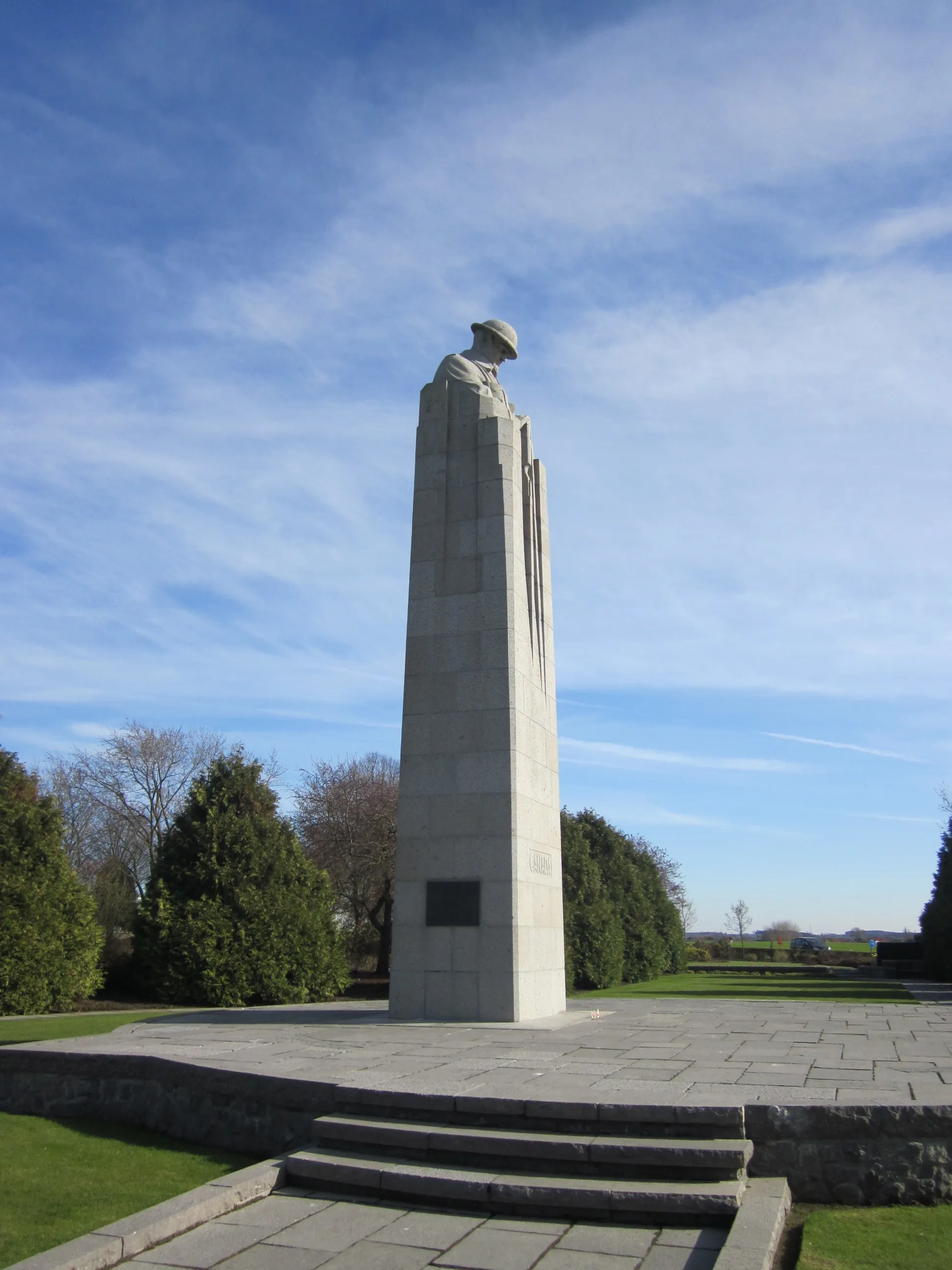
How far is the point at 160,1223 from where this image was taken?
17.8 feet

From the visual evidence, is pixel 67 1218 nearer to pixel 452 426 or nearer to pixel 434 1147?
pixel 434 1147

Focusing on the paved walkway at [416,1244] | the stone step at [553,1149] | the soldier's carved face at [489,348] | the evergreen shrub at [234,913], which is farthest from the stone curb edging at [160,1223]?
the evergreen shrub at [234,913]

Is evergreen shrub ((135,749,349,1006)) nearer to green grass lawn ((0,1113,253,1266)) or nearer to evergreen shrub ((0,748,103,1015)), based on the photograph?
evergreen shrub ((0,748,103,1015))

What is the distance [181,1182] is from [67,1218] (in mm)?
898

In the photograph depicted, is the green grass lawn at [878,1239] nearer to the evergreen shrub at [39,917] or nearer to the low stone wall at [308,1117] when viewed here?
the low stone wall at [308,1117]

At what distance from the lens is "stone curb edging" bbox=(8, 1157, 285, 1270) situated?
500 cm

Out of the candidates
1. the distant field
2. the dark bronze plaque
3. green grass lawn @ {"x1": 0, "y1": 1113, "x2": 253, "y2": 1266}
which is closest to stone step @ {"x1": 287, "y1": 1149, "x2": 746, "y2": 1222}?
green grass lawn @ {"x1": 0, "y1": 1113, "x2": 253, "y2": 1266}

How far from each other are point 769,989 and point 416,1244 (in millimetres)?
23520

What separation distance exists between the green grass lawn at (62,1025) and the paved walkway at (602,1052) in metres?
0.97

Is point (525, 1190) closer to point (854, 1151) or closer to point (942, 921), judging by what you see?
point (854, 1151)

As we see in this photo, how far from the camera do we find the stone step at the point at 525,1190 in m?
5.56

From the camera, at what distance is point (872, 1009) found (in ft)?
48.3

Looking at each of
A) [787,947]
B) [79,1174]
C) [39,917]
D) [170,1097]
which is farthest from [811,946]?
[79,1174]

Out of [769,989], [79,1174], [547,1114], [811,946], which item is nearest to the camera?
[547,1114]
